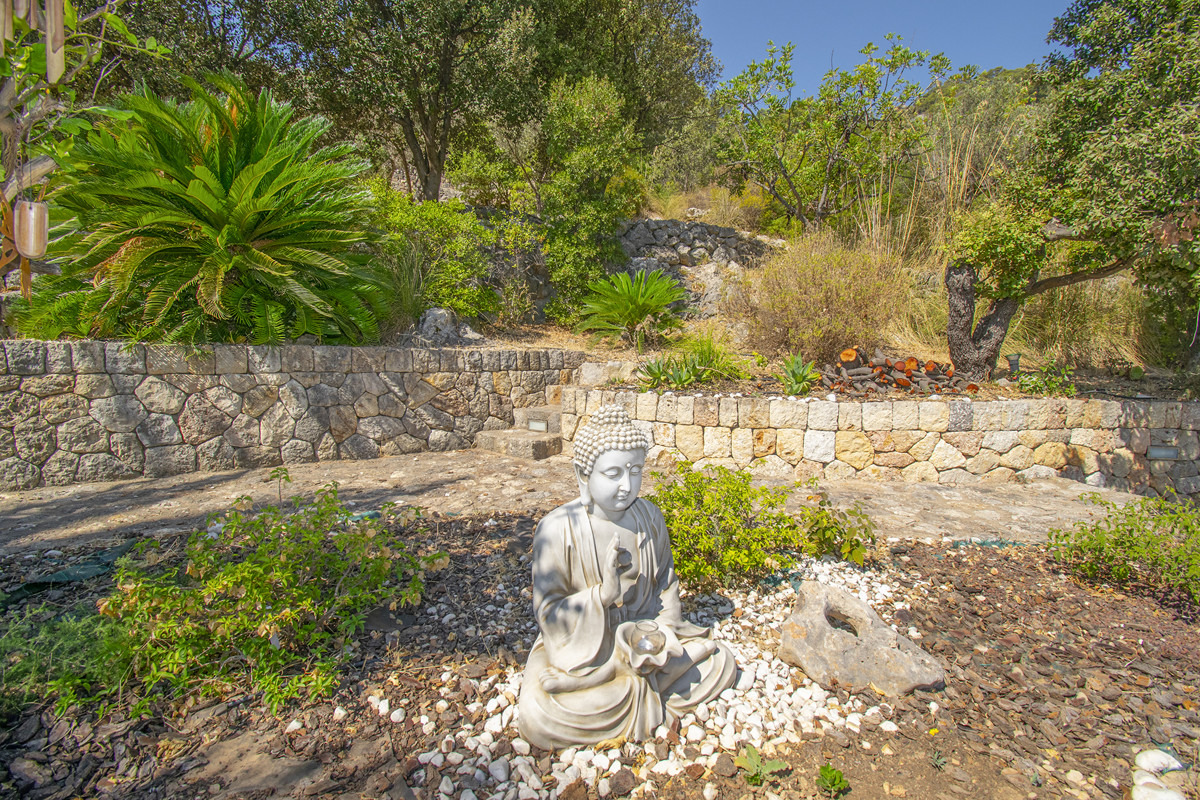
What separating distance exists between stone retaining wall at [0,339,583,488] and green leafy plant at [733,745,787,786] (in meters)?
5.81

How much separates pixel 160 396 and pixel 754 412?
6.01 m

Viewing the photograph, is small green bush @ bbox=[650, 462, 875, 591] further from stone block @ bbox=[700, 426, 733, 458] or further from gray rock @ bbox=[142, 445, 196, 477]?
gray rock @ bbox=[142, 445, 196, 477]

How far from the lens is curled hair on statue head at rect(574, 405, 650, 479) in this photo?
215 cm

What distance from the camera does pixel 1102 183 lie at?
5.51m

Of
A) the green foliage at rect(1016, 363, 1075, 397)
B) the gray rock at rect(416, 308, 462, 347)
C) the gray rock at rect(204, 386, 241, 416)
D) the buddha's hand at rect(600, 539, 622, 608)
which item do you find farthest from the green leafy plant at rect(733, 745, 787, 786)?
the gray rock at rect(416, 308, 462, 347)

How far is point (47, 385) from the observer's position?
5.23m

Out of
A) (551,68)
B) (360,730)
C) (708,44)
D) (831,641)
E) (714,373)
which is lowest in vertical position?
(360,730)

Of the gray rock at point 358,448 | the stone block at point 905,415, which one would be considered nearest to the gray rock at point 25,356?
the gray rock at point 358,448

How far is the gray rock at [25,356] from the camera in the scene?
5059 mm

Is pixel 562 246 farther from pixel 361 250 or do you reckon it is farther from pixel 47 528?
pixel 47 528

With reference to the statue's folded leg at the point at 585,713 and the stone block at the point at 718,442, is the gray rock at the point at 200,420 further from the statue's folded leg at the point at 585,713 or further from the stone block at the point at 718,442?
the statue's folded leg at the point at 585,713

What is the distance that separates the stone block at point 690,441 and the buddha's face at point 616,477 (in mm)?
4392

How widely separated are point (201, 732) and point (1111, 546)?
4627 millimetres

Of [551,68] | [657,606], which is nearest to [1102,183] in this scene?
[657,606]
